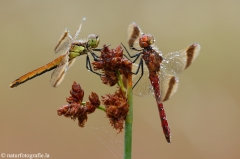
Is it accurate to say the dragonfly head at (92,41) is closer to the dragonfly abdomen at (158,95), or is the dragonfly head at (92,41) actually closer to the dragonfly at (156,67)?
the dragonfly at (156,67)

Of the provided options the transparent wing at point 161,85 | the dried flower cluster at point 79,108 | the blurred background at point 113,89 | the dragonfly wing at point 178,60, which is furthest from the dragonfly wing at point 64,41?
the blurred background at point 113,89

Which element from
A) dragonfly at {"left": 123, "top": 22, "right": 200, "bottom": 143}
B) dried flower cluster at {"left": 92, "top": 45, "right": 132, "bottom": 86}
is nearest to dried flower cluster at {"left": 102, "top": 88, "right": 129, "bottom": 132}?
dried flower cluster at {"left": 92, "top": 45, "right": 132, "bottom": 86}

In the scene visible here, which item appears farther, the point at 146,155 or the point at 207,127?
the point at 207,127

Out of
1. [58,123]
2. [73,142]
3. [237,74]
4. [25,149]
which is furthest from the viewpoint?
[237,74]

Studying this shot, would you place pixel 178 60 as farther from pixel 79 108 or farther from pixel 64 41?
pixel 79 108

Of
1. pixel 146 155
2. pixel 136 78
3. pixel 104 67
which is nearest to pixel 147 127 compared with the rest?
pixel 146 155

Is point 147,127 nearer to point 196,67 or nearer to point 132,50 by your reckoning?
point 196,67

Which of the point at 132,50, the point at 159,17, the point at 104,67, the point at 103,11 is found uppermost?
the point at 103,11
